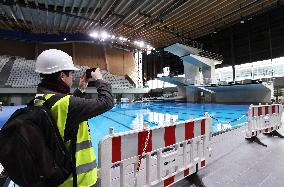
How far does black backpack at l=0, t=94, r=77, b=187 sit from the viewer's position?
1.00 metres

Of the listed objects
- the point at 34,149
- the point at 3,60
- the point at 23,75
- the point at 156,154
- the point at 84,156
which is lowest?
the point at 156,154

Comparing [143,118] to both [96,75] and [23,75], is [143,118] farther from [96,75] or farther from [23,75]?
[23,75]

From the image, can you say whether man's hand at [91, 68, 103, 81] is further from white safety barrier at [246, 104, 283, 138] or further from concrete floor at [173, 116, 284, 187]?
white safety barrier at [246, 104, 283, 138]

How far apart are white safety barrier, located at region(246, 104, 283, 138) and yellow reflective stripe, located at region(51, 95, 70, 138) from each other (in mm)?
4647

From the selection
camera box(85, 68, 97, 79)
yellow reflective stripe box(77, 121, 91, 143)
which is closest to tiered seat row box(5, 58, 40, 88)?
camera box(85, 68, 97, 79)

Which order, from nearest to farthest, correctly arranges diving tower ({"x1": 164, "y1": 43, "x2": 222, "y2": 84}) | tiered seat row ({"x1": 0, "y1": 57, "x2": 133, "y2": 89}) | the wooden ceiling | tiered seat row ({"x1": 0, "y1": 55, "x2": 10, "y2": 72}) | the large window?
the wooden ceiling → the large window → diving tower ({"x1": 164, "y1": 43, "x2": 222, "y2": 84}) → tiered seat row ({"x1": 0, "y1": 57, "x2": 133, "y2": 89}) → tiered seat row ({"x1": 0, "y1": 55, "x2": 10, "y2": 72})

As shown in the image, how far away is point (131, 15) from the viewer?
1683 cm

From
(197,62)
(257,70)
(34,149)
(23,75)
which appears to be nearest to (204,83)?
(197,62)

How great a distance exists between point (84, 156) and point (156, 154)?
1361mm

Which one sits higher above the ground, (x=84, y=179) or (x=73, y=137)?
(x=73, y=137)

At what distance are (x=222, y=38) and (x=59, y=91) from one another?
24.4 metres

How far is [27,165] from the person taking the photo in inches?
39.7

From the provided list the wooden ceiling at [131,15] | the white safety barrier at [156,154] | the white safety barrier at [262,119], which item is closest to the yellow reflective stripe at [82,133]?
the white safety barrier at [156,154]

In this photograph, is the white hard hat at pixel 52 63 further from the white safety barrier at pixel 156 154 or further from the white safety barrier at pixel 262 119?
the white safety barrier at pixel 262 119
